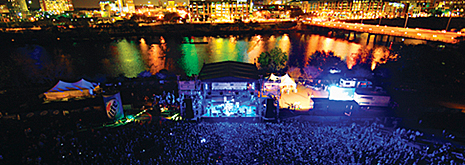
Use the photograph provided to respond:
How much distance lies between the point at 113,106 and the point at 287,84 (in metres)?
11.3

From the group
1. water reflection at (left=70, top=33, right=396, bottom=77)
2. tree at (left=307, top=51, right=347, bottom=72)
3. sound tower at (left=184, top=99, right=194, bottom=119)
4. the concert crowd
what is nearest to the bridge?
water reflection at (left=70, top=33, right=396, bottom=77)

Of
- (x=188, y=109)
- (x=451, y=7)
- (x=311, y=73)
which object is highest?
(x=451, y=7)

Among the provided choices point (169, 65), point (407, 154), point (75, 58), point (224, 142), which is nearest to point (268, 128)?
point (224, 142)

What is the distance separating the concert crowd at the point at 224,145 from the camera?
8203 millimetres

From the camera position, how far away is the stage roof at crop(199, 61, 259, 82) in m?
11.3

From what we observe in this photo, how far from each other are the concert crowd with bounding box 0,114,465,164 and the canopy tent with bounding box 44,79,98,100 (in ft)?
10.6

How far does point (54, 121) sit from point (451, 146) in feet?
61.6

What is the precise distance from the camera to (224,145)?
9.23 meters

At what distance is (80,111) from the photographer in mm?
11398

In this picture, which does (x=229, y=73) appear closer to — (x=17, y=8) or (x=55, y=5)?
(x=17, y=8)

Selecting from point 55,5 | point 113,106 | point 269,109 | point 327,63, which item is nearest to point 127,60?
point 113,106

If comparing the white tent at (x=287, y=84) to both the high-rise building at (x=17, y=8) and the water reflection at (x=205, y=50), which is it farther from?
the high-rise building at (x=17, y=8)

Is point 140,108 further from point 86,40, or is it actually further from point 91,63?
point 86,40

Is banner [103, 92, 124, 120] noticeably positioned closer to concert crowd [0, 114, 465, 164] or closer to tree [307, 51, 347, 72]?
concert crowd [0, 114, 465, 164]
